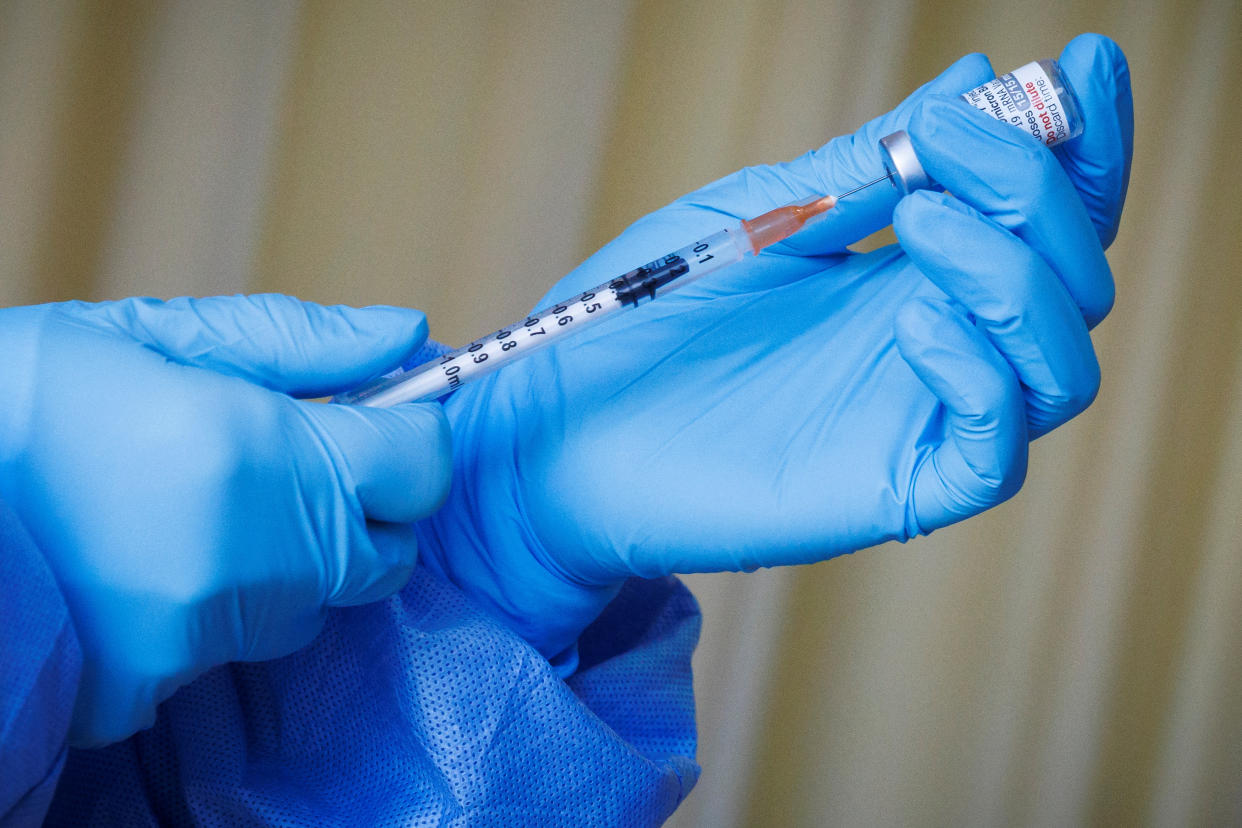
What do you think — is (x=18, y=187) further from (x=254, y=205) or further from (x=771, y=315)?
(x=771, y=315)

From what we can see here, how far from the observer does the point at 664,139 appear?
1.62 metres

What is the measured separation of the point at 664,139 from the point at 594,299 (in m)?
0.85

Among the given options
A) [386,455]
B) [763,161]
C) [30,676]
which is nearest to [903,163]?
[386,455]

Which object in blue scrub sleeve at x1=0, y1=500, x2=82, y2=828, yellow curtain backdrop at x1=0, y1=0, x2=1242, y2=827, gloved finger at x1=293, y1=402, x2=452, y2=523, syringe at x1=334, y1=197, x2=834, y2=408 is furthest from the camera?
yellow curtain backdrop at x1=0, y1=0, x2=1242, y2=827

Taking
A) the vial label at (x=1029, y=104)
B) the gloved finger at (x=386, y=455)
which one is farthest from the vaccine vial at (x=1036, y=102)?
the gloved finger at (x=386, y=455)

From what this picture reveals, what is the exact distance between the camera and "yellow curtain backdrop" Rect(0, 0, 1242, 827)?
4.83 feet

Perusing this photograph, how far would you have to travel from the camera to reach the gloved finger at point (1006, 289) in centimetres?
73

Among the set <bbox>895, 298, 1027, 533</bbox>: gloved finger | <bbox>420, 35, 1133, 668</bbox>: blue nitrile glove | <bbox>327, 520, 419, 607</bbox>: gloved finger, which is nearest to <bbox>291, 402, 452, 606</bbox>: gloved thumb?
<bbox>327, 520, 419, 607</bbox>: gloved finger

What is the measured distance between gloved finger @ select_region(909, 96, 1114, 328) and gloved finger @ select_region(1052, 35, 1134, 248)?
0.27 ft

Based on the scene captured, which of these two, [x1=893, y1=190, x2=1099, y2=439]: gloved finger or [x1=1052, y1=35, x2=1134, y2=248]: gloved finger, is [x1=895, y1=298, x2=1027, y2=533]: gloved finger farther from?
[x1=1052, y1=35, x2=1134, y2=248]: gloved finger

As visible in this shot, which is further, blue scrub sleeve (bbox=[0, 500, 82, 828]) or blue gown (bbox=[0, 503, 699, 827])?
blue gown (bbox=[0, 503, 699, 827])

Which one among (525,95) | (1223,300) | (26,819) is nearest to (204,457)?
(26,819)

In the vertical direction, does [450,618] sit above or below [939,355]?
below

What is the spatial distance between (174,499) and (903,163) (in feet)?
1.97
